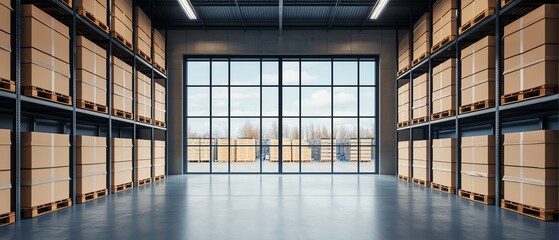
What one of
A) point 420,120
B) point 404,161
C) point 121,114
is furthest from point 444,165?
point 121,114

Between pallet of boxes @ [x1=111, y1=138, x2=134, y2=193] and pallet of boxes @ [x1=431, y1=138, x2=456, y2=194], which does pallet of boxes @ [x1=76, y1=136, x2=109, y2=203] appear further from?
pallet of boxes @ [x1=431, y1=138, x2=456, y2=194]

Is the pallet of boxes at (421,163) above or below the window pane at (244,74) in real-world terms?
below

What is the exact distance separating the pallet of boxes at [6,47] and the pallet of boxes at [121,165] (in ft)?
13.9

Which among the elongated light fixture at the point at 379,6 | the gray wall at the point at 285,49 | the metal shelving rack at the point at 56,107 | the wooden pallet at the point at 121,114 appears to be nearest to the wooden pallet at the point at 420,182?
Result: the gray wall at the point at 285,49

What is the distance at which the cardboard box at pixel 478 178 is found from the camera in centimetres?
853

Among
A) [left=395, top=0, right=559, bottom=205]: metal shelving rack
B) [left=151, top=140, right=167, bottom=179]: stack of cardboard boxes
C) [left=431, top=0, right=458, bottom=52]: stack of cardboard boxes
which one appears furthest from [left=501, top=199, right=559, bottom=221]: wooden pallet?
[left=151, top=140, right=167, bottom=179]: stack of cardboard boxes

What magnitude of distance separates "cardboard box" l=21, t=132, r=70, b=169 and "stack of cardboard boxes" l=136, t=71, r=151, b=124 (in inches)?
185

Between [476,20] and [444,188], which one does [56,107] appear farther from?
[444,188]

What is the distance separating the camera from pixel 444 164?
1087 cm

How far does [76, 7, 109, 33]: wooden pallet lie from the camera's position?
351 inches

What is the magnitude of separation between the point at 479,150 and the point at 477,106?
3.66ft

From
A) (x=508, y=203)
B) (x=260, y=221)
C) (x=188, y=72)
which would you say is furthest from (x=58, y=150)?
(x=188, y=72)

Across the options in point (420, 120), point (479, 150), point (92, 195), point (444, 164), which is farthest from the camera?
point (420, 120)

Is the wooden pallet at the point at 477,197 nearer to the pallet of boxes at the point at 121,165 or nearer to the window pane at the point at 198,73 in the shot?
the pallet of boxes at the point at 121,165
